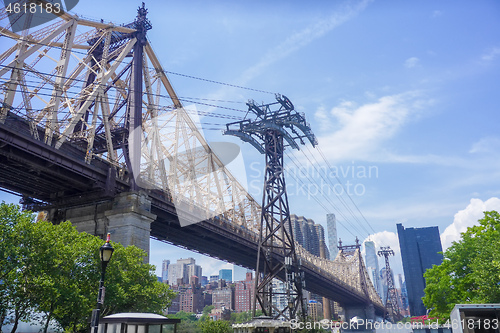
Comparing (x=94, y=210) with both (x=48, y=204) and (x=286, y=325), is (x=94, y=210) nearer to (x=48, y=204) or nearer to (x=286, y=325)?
(x=48, y=204)

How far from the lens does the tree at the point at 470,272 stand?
29.5m

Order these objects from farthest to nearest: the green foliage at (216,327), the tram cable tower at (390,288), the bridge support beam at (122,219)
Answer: the tram cable tower at (390,288)
the green foliage at (216,327)
the bridge support beam at (122,219)

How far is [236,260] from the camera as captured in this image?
227ft

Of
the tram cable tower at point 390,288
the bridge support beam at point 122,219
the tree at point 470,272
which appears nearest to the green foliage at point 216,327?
the bridge support beam at point 122,219

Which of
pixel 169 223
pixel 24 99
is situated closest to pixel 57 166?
pixel 24 99

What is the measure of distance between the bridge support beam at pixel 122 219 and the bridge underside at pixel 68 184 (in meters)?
0.90

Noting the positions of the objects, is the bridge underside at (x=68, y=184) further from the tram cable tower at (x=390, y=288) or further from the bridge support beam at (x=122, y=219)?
the tram cable tower at (x=390, y=288)

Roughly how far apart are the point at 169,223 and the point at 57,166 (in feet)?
53.8

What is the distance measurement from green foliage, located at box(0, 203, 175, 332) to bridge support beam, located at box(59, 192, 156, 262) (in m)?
2.26

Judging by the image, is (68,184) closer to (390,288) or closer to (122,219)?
(122,219)

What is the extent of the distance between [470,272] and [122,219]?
1211 inches

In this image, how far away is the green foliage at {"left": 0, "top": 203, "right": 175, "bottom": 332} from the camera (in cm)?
2212

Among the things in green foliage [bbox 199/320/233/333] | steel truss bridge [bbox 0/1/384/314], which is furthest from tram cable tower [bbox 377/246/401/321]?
green foliage [bbox 199/320/233/333]

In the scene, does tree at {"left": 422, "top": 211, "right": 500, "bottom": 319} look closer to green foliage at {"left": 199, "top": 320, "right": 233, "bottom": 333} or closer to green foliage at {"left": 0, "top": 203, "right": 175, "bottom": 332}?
green foliage at {"left": 199, "top": 320, "right": 233, "bottom": 333}
